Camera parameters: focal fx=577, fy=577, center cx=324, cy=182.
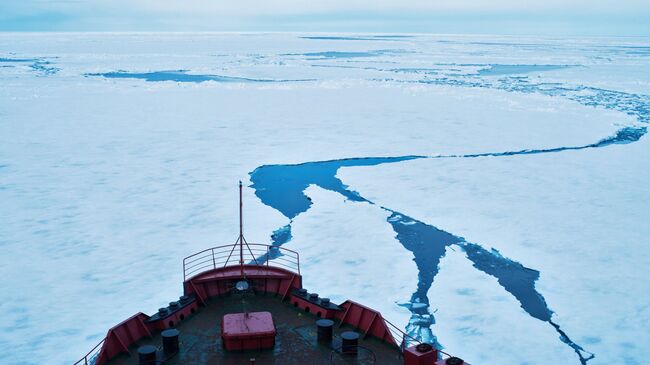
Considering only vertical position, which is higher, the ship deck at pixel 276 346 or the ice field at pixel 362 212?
the ship deck at pixel 276 346

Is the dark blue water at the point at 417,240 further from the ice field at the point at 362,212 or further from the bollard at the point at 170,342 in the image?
the bollard at the point at 170,342

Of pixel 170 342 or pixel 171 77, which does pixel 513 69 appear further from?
pixel 170 342

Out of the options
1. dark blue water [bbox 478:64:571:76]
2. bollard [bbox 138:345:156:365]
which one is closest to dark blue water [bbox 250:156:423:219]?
bollard [bbox 138:345:156:365]

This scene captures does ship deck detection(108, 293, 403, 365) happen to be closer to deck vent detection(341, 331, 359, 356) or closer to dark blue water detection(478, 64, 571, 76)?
deck vent detection(341, 331, 359, 356)

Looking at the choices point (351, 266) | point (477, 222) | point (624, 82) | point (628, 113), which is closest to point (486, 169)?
point (477, 222)

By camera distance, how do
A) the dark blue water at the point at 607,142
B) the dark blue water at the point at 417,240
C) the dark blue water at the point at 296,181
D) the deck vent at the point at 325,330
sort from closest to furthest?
the deck vent at the point at 325,330
the dark blue water at the point at 417,240
the dark blue water at the point at 296,181
the dark blue water at the point at 607,142

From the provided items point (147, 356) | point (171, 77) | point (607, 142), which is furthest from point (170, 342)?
point (171, 77)

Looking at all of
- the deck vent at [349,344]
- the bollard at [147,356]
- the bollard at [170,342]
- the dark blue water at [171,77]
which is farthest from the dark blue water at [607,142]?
the dark blue water at [171,77]
